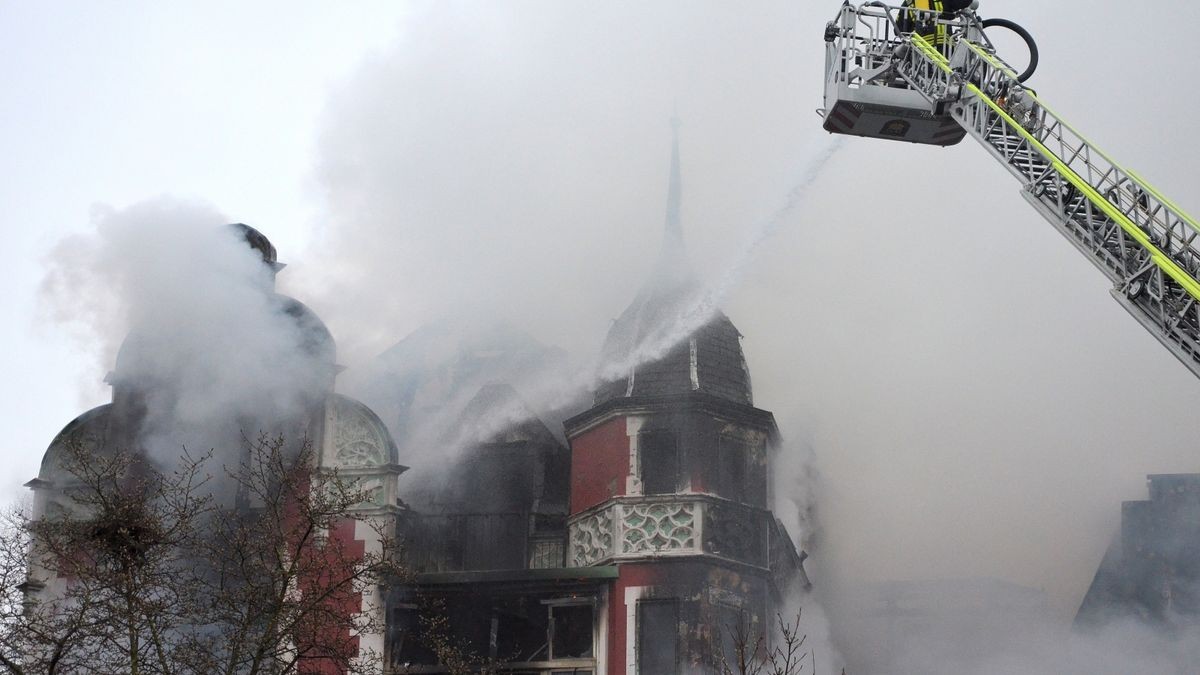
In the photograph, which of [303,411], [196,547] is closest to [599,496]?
[303,411]

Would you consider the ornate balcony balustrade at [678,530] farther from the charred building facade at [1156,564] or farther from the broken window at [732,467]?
the charred building facade at [1156,564]

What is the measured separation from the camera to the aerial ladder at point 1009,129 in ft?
66.6

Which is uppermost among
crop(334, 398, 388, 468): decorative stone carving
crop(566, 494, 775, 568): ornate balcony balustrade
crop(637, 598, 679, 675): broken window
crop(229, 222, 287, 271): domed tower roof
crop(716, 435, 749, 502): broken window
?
crop(229, 222, 287, 271): domed tower roof

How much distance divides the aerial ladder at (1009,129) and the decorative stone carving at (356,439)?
1341 centimetres

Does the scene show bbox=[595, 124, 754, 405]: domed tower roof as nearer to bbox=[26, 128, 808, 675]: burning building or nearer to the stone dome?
bbox=[26, 128, 808, 675]: burning building

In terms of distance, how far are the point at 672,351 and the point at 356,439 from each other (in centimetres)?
656

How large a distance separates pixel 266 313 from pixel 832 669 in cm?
1399

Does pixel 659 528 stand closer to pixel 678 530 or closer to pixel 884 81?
pixel 678 530

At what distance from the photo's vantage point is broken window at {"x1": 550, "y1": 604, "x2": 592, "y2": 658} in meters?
34.2

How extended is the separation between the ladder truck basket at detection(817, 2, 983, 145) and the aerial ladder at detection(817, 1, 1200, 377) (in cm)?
1

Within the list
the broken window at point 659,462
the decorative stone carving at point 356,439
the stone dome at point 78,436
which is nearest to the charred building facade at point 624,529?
the broken window at point 659,462

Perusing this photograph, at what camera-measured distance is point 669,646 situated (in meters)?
A: 33.4

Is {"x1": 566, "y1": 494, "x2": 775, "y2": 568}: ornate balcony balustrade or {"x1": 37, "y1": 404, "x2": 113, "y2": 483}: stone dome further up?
{"x1": 37, "y1": 404, "x2": 113, "y2": 483}: stone dome

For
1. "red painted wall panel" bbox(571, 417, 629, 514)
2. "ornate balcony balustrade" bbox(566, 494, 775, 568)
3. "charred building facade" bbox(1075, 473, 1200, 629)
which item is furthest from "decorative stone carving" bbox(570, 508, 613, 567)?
"charred building facade" bbox(1075, 473, 1200, 629)
